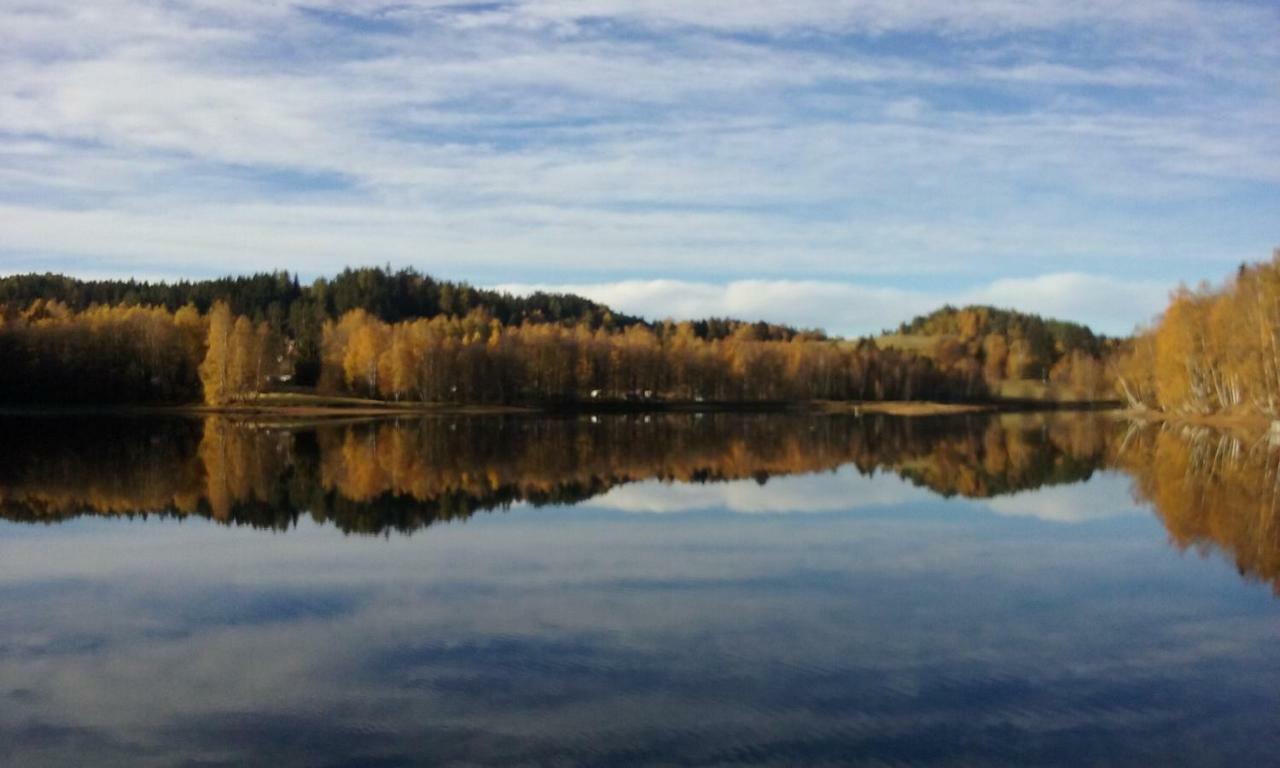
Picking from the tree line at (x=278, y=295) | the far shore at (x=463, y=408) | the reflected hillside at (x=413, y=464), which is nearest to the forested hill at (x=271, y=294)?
the tree line at (x=278, y=295)

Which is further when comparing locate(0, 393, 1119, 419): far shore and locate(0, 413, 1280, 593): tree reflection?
locate(0, 393, 1119, 419): far shore

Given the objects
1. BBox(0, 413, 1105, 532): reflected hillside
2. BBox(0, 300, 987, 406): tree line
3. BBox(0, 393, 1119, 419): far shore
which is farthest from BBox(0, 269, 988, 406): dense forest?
BBox(0, 413, 1105, 532): reflected hillside

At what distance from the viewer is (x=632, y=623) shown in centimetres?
1630

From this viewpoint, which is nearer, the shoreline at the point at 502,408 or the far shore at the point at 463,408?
the shoreline at the point at 502,408

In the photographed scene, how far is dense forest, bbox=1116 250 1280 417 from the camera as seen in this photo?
224 ft

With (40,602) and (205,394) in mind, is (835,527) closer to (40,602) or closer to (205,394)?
(40,602)

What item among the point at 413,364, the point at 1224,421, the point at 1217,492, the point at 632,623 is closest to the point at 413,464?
the point at 1217,492

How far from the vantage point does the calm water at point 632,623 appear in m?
11.4

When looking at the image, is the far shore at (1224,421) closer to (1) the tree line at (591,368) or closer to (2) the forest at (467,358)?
(2) the forest at (467,358)

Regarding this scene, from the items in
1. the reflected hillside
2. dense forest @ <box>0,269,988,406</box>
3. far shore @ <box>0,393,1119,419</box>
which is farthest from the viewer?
dense forest @ <box>0,269,988,406</box>

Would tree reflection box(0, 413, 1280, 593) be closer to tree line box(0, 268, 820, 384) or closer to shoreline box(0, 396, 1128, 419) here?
shoreline box(0, 396, 1128, 419)

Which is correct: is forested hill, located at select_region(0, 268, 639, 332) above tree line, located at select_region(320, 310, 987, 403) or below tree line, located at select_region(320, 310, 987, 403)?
above

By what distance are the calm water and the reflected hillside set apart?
40 centimetres

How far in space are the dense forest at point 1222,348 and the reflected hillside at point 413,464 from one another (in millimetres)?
10716
